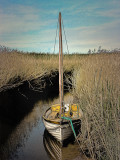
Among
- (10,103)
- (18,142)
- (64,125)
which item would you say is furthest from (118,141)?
(10,103)

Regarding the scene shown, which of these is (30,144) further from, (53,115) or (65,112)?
(65,112)

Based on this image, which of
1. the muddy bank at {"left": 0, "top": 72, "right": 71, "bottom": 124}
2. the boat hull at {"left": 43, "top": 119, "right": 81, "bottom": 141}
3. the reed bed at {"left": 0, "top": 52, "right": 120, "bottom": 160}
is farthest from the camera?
the muddy bank at {"left": 0, "top": 72, "right": 71, "bottom": 124}

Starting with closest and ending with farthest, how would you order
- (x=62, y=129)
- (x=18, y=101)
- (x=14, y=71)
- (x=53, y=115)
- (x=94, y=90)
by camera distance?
(x=94, y=90)
(x=62, y=129)
(x=53, y=115)
(x=14, y=71)
(x=18, y=101)

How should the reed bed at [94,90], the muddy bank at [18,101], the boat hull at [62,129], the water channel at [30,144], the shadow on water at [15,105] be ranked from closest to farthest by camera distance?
the reed bed at [94,90], the water channel at [30,144], the boat hull at [62,129], the shadow on water at [15,105], the muddy bank at [18,101]

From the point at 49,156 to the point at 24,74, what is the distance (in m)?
6.28

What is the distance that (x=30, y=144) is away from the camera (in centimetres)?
605

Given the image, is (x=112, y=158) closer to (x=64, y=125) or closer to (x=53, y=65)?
(x=64, y=125)

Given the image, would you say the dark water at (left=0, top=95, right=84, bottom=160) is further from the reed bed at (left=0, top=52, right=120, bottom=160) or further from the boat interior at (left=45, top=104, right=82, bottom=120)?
the boat interior at (left=45, top=104, right=82, bottom=120)

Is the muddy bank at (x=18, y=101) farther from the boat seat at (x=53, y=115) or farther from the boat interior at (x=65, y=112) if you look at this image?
the boat seat at (x=53, y=115)

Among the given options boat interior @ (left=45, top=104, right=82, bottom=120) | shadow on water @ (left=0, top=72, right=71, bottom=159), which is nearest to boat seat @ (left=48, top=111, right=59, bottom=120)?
boat interior @ (left=45, top=104, right=82, bottom=120)

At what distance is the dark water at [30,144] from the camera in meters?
5.36

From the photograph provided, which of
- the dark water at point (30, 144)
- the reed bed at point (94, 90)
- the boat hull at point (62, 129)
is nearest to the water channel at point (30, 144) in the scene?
the dark water at point (30, 144)

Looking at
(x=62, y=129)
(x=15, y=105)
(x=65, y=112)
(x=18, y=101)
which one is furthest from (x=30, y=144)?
(x=18, y=101)

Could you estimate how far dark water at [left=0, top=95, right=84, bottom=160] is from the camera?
17.6 feet
